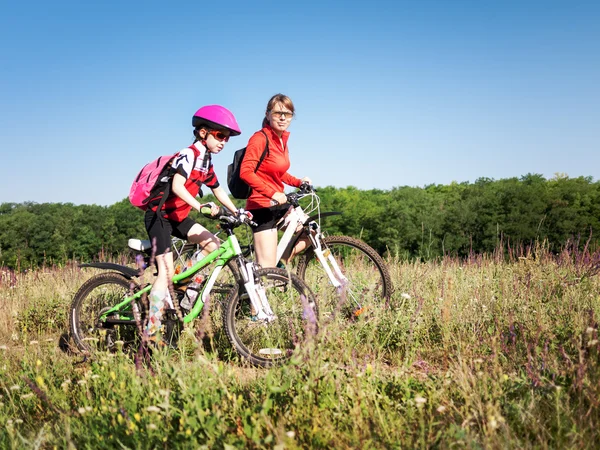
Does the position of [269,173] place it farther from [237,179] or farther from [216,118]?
[216,118]

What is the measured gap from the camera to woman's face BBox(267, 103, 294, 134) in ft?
15.8

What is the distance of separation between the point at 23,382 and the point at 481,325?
380 centimetres

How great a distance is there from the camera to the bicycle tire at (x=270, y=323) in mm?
3947

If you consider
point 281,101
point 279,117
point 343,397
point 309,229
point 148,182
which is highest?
point 281,101

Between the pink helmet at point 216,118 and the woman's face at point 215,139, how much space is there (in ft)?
0.22

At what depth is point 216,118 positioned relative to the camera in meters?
4.28

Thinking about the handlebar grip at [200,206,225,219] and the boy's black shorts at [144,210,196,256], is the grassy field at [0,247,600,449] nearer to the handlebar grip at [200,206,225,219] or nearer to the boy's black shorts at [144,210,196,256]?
the boy's black shorts at [144,210,196,256]

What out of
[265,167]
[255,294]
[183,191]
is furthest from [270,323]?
[265,167]

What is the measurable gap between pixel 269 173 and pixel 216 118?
2.97 feet

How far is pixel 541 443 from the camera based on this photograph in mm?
2215

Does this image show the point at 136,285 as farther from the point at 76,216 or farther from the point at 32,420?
the point at 76,216

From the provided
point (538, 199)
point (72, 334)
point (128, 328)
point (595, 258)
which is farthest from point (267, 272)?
point (538, 199)

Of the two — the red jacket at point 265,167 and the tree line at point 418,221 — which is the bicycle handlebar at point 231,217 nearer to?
the red jacket at point 265,167

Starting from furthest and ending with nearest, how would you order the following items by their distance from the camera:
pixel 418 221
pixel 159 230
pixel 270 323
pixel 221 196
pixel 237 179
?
pixel 418 221, pixel 237 179, pixel 221 196, pixel 159 230, pixel 270 323
